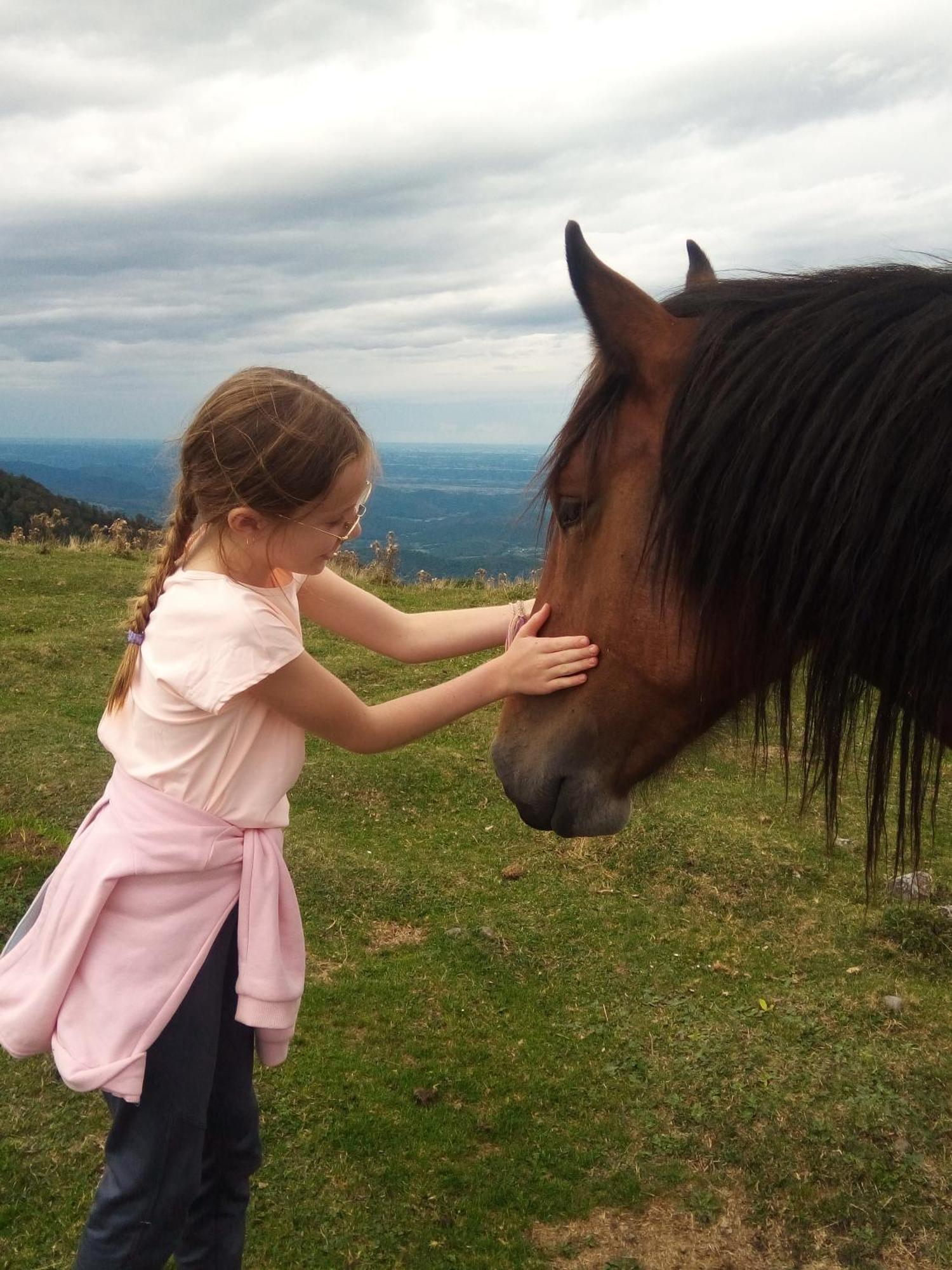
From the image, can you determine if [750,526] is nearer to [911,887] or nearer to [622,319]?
[622,319]

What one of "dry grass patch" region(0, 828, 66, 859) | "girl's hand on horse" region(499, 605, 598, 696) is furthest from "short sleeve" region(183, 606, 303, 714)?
"dry grass patch" region(0, 828, 66, 859)

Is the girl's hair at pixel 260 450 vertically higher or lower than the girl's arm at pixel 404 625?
higher

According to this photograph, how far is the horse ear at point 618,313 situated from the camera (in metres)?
→ 2.03

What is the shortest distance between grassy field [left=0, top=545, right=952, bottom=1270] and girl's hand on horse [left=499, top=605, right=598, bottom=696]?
0.53 m

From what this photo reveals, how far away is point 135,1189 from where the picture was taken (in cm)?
196

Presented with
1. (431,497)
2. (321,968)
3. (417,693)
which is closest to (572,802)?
(417,693)

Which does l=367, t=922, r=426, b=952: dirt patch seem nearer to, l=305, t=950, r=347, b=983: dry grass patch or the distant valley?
l=305, t=950, r=347, b=983: dry grass patch

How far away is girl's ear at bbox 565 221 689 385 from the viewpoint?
2.03 m

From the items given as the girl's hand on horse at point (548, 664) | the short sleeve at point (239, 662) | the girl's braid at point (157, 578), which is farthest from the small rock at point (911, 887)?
the girl's braid at point (157, 578)

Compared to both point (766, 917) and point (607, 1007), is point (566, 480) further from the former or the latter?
point (766, 917)

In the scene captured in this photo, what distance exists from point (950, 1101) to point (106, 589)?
9.77 metres

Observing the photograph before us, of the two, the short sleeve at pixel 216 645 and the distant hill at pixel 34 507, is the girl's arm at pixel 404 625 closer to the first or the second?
the short sleeve at pixel 216 645

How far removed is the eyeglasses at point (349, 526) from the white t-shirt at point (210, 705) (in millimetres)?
185

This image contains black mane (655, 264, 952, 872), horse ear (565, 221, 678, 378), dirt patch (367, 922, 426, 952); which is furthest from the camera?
dirt patch (367, 922, 426, 952)
